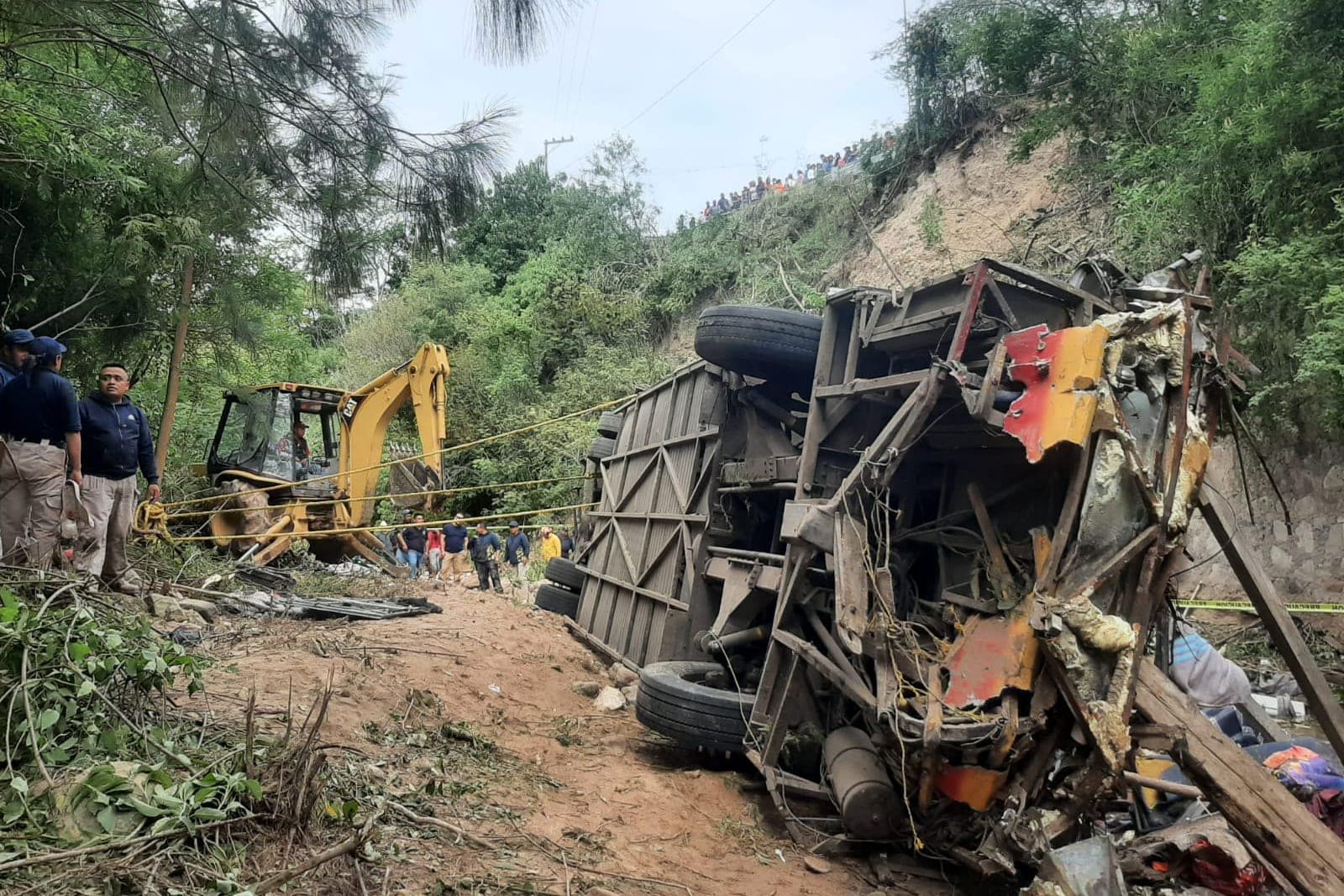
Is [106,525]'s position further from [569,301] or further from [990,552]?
[569,301]

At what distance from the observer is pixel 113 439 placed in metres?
5.80

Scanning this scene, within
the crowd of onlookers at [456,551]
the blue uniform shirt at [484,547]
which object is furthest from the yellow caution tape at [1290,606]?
the blue uniform shirt at [484,547]

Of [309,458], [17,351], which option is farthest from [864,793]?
[309,458]

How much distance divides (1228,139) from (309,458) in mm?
12501

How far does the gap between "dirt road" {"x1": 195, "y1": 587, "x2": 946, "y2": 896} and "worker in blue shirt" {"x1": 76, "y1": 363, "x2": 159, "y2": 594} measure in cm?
103

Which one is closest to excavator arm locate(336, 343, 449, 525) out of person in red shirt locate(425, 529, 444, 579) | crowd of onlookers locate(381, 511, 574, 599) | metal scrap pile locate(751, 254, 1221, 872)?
crowd of onlookers locate(381, 511, 574, 599)

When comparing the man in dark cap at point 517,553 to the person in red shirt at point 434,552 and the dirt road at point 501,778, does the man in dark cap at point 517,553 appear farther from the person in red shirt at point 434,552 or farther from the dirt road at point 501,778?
the dirt road at point 501,778

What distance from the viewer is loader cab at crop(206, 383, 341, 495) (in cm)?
1223

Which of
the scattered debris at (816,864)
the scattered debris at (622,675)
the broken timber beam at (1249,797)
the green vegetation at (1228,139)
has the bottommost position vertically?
the scattered debris at (816,864)

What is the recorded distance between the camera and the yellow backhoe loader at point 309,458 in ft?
37.1

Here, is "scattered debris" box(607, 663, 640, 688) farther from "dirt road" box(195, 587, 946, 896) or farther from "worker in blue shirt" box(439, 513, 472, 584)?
"worker in blue shirt" box(439, 513, 472, 584)

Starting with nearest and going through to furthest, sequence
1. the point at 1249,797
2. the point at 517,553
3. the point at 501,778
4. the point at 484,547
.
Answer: the point at 1249,797, the point at 501,778, the point at 484,547, the point at 517,553

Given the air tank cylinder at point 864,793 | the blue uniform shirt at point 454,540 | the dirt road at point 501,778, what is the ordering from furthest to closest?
the blue uniform shirt at point 454,540, the air tank cylinder at point 864,793, the dirt road at point 501,778

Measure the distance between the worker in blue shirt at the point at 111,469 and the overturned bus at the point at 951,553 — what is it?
3869 mm
